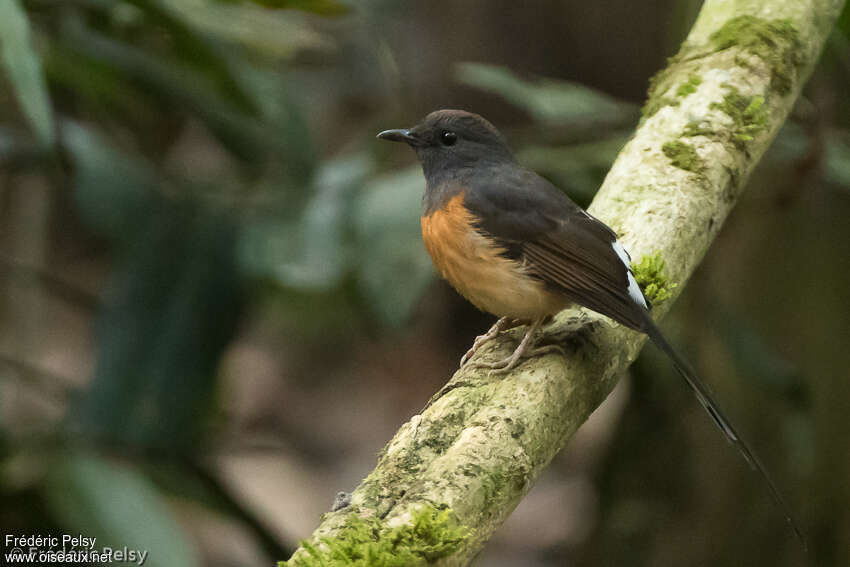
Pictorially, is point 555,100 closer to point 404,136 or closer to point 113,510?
point 404,136

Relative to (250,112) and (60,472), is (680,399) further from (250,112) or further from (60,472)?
(60,472)

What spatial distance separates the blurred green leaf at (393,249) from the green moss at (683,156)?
960 mm

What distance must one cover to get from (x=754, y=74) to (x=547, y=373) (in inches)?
49.5

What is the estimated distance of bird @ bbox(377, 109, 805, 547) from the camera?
6.90ft

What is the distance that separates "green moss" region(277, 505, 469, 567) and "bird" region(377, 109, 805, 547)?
1.87 feet

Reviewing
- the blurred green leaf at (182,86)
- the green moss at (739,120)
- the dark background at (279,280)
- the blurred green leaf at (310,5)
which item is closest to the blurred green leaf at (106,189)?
the dark background at (279,280)

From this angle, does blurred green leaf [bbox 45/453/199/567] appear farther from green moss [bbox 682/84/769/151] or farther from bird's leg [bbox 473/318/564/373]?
green moss [bbox 682/84/769/151]

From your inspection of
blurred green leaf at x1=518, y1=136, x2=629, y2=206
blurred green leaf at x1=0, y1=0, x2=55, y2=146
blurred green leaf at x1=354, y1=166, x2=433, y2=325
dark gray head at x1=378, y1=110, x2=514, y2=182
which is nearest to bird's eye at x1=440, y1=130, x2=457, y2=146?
dark gray head at x1=378, y1=110, x2=514, y2=182

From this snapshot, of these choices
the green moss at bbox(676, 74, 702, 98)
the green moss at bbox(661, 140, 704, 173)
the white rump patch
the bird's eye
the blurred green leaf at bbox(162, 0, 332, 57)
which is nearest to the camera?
the white rump patch

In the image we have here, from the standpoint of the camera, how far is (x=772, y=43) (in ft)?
8.87

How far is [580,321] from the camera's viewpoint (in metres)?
2.29

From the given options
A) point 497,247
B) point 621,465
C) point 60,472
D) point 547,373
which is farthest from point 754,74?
point 60,472

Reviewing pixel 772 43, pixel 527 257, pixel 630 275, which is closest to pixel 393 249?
pixel 527 257

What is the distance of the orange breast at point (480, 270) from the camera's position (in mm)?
2275
